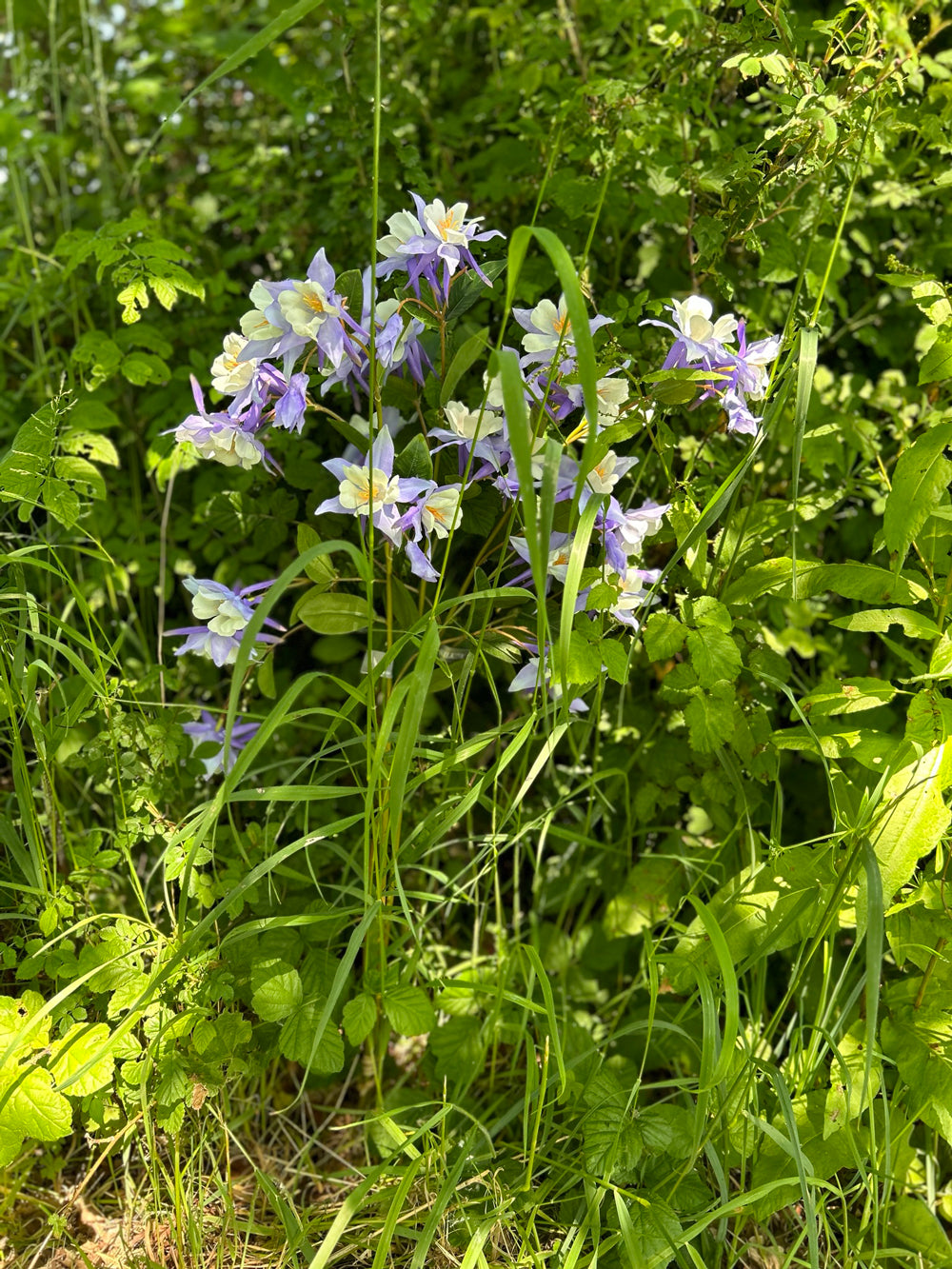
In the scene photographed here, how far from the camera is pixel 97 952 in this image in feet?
4.00

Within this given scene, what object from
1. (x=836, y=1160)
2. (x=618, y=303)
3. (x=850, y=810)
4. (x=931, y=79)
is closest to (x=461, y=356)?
(x=618, y=303)

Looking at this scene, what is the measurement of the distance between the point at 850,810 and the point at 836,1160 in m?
0.44

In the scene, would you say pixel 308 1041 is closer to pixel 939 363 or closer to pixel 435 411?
pixel 435 411

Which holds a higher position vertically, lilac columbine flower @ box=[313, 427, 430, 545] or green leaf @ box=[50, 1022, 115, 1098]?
lilac columbine flower @ box=[313, 427, 430, 545]

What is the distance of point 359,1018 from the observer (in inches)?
46.6

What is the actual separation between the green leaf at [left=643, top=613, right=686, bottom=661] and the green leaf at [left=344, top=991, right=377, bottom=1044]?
1.83ft

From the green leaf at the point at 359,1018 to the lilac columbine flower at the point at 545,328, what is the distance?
0.81 meters

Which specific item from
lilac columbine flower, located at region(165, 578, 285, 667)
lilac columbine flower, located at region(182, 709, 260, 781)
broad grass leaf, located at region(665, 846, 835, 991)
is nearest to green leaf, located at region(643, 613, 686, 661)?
broad grass leaf, located at region(665, 846, 835, 991)

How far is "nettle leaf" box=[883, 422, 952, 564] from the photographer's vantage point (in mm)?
1245

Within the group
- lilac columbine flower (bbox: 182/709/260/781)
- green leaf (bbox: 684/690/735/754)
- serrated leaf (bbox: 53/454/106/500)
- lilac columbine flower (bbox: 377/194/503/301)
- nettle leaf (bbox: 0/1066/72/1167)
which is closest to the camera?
nettle leaf (bbox: 0/1066/72/1167)

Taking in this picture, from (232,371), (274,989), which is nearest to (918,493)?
(232,371)

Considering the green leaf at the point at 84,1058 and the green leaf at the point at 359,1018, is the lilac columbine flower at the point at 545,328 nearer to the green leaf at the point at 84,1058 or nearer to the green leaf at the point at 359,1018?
the green leaf at the point at 359,1018

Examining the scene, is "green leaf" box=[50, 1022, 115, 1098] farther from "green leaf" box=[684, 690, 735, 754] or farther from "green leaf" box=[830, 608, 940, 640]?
"green leaf" box=[830, 608, 940, 640]

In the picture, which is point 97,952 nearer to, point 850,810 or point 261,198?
point 850,810
